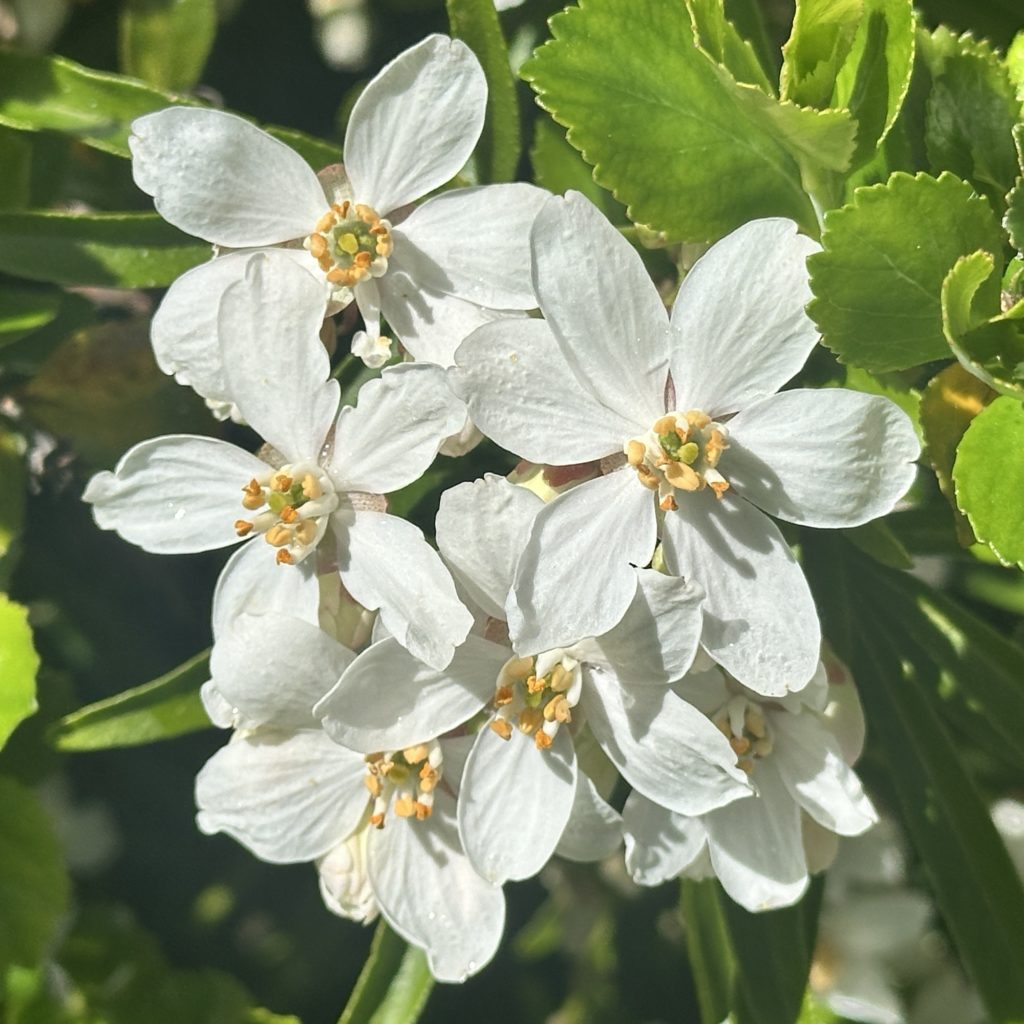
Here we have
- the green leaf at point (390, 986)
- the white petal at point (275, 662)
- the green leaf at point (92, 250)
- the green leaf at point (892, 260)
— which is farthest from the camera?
the green leaf at point (390, 986)

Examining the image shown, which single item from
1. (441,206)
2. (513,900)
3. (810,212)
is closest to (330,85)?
(441,206)

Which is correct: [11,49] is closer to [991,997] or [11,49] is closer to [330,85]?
[330,85]

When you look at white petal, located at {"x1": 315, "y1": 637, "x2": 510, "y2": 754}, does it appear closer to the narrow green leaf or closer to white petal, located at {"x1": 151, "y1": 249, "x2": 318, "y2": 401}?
white petal, located at {"x1": 151, "y1": 249, "x2": 318, "y2": 401}

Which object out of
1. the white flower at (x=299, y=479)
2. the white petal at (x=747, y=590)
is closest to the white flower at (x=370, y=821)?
the white flower at (x=299, y=479)

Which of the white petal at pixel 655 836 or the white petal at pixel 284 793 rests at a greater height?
the white petal at pixel 655 836

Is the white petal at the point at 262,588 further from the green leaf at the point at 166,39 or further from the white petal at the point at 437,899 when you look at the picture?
the green leaf at the point at 166,39

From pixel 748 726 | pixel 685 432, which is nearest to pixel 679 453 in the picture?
pixel 685 432

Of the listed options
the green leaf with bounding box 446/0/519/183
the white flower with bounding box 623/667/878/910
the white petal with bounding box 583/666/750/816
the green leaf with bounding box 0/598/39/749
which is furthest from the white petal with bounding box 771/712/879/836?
the green leaf with bounding box 0/598/39/749
